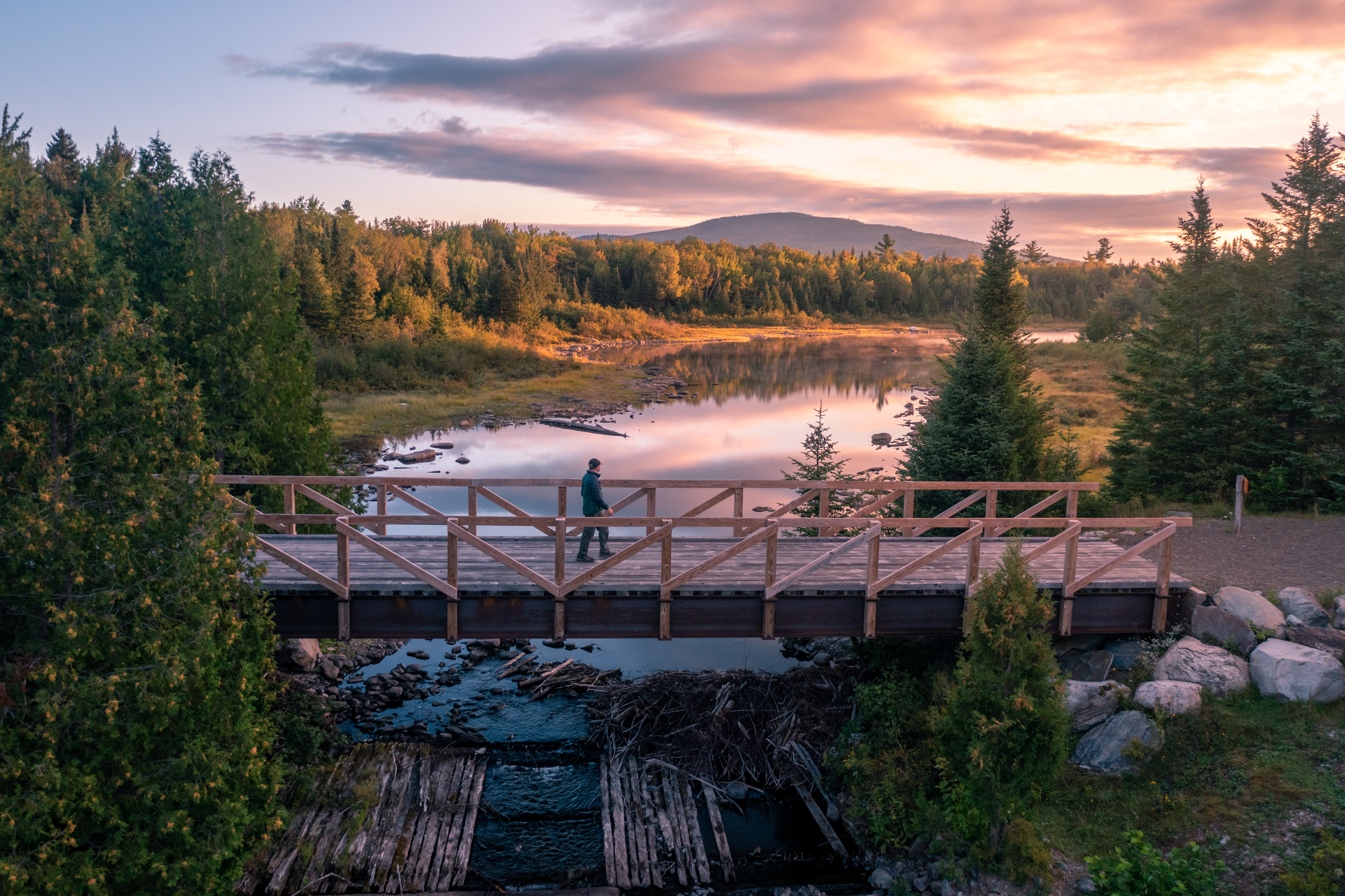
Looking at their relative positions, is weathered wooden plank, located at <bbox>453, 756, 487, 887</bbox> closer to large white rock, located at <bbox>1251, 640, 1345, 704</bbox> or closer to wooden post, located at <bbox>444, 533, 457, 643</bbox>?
wooden post, located at <bbox>444, 533, 457, 643</bbox>

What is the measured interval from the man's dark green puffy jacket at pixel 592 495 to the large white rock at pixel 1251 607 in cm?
896

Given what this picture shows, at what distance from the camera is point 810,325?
142 meters

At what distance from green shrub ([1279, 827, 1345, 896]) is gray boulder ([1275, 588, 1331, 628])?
4479 mm

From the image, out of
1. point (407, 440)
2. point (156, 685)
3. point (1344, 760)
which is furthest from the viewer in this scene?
point (407, 440)

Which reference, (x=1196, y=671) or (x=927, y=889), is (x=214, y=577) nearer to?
(x=927, y=889)

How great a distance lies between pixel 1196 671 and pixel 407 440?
118 feet

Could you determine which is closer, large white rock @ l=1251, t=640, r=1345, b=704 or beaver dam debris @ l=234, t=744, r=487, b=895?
beaver dam debris @ l=234, t=744, r=487, b=895

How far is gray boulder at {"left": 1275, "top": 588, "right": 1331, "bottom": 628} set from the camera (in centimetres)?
1214

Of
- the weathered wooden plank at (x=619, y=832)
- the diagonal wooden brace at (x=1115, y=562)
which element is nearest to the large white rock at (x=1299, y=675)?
the diagonal wooden brace at (x=1115, y=562)

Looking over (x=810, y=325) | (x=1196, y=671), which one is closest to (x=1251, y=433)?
(x=1196, y=671)

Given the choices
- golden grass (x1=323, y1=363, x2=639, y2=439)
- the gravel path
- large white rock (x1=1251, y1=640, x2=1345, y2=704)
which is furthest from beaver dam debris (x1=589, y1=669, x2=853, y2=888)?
golden grass (x1=323, y1=363, x2=639, y2=439)

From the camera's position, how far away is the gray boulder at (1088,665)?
12.1 meters

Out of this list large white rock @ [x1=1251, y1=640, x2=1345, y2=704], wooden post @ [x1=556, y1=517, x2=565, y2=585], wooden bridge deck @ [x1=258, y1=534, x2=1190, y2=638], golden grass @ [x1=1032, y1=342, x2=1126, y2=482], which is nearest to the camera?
wooden post @ [x1=556, y1=517, x2=565, y2=585]

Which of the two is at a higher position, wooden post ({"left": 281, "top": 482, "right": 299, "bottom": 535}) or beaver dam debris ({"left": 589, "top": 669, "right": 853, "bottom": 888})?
wooden post ({"left": 281, "top": 482, "right": 299, "bottom": 535})
